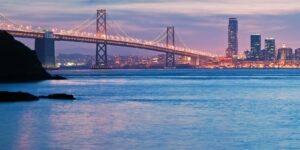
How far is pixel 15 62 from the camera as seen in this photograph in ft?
159

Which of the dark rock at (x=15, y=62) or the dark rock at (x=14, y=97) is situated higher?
the dark rock at (x=15, y=62)

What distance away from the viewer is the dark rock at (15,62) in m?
47.6

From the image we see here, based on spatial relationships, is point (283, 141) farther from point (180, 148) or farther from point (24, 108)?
point (24, 108)

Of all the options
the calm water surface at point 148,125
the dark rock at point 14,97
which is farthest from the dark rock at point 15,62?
the calm water surface at point 148,125

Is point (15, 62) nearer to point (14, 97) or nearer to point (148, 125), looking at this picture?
point (14, 97)

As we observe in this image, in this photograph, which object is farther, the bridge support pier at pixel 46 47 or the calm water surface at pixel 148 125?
the bridge support pier at pixel 46 47

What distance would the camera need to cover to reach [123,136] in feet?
55.2


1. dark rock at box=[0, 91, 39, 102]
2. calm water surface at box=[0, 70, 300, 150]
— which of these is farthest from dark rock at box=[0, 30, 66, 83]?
calm water surface at box=[0, 70, 300, 150]

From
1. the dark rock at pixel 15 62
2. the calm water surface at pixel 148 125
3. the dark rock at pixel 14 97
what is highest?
the dark rock at pixel 15 62

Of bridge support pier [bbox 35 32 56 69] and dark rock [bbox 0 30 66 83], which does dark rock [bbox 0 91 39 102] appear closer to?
dark rock [bbox 0 30 66 83]

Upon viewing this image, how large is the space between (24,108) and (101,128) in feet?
23.5

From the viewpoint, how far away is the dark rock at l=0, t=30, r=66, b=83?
47594 millimetres

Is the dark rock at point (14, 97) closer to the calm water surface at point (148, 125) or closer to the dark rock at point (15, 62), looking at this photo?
the calm water surface at point (148, 125)

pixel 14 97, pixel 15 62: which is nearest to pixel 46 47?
pixel 15 62
